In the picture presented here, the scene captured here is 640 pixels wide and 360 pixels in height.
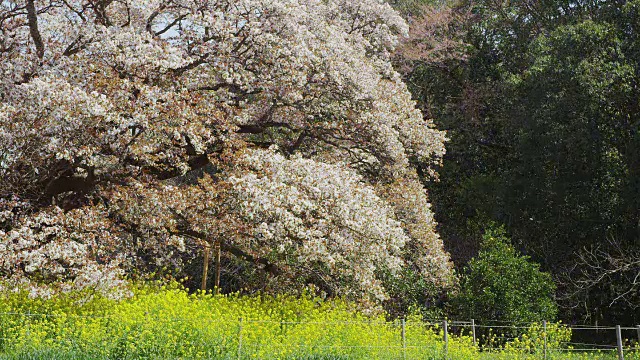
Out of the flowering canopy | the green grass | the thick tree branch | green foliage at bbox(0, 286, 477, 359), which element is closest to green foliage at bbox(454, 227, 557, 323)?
the green grass

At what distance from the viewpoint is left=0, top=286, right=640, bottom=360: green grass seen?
12.3 meters

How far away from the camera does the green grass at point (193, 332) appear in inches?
484

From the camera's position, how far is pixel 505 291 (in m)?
21.0

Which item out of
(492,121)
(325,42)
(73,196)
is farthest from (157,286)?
(492,121)

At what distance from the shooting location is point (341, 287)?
17.5m

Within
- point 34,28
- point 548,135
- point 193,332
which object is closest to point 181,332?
point 193,332

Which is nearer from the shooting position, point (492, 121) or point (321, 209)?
point (321, 209)

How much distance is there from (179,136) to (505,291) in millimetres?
10249

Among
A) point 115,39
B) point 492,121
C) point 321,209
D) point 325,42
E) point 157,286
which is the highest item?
point 492,121

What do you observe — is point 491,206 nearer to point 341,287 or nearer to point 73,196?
point 341,287

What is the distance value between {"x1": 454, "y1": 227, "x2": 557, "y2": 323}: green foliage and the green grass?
348 centimetres

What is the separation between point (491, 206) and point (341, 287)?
10390mm

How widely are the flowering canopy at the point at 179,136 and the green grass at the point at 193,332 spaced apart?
2.20 ft

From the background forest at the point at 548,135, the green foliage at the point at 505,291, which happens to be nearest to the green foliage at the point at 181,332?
the green foliage at the point at 505,291
